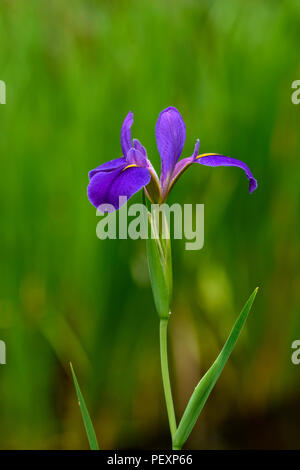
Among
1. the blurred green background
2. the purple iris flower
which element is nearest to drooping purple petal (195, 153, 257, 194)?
the purple iris flower

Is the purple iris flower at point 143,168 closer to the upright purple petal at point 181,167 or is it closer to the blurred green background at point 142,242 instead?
the upright purple petal at point 181,167

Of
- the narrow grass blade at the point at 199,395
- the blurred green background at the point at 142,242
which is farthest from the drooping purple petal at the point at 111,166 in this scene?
the blurred green background at the point at 142,242

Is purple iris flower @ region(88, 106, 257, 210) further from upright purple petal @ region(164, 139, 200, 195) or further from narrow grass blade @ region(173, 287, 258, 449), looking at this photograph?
narrow grass blade @ region(173, 287, 258, 449)

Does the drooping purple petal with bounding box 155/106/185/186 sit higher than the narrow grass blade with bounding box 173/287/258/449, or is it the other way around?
the drooping purple petal with bounding box 155/106/185/186

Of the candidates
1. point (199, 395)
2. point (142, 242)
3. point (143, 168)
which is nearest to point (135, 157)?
point (143, 168)

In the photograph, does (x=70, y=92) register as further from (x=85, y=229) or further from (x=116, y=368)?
(x=116, y=368)
